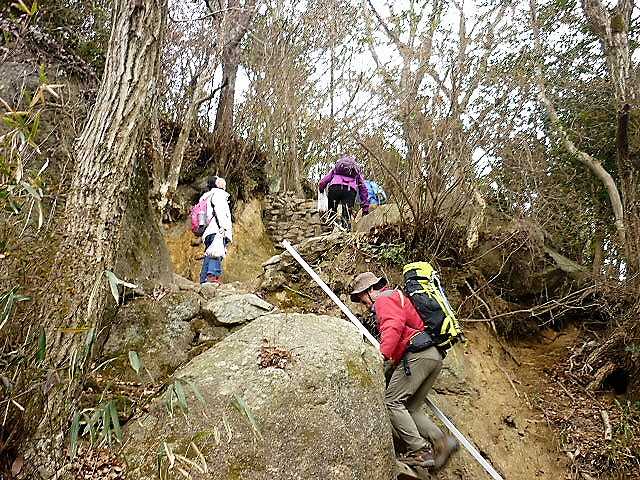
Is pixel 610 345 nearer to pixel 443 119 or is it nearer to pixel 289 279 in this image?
pixel 443 119

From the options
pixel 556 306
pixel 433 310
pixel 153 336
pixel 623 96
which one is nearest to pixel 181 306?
pixel 153 336

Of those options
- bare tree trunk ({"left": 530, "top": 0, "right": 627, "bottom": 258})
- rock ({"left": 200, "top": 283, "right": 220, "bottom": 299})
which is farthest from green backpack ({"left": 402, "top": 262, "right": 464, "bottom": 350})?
bare tree trunk ({"left": 530, "top": 0, "right": 627, "bottom": 258})

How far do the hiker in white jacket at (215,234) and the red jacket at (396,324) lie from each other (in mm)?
3174

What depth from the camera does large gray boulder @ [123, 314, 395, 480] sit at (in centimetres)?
342

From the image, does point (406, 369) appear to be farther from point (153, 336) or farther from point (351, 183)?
point (351, 183)

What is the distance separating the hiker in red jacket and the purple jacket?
4.61 meters

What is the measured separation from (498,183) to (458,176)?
3.04m

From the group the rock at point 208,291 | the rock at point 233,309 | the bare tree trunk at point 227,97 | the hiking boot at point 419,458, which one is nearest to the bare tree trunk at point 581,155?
the hiking boot at point 419,458

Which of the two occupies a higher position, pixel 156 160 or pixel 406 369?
pixel 156 160

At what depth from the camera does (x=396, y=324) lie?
4.74m

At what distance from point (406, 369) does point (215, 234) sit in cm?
360

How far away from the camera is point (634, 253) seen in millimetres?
7359

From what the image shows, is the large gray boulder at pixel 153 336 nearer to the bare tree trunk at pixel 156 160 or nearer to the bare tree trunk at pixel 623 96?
the bare tree trunk at pixel 156 160

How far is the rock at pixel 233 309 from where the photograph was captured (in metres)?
5.36
